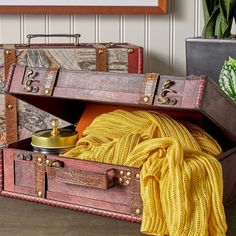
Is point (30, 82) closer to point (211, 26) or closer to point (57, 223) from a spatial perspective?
point (57, 223)

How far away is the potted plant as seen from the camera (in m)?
1.34

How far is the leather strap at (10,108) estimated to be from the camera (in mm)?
1342

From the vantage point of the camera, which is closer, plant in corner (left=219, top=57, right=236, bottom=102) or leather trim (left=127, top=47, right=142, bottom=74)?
plant in corner (left=219, top=57, right=236, bottom=102)

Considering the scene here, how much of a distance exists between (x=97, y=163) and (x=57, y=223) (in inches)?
4.4

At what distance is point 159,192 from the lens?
896 millimetres

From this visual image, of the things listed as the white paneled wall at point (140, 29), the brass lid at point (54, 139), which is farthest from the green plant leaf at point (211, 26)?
the brass lid at point (54, 139)

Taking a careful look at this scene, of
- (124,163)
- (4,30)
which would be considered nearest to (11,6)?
(4,30)

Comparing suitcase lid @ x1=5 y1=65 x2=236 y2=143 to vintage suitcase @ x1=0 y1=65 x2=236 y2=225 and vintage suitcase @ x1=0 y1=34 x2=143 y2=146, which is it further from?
vintage suitcase @ x1=0 y1=34 x2=143 y2=146

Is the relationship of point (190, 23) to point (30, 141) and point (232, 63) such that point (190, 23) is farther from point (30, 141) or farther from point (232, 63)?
point (30, 141)

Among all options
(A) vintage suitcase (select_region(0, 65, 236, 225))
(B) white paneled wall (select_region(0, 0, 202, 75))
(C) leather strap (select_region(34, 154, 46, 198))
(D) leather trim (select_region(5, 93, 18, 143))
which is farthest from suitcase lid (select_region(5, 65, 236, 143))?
(B) white paneled wall (select_region(0, 0, 202, 75))

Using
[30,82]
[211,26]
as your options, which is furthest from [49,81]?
[211,26]

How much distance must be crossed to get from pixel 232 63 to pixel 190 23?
385mm

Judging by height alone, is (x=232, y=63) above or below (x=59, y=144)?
above

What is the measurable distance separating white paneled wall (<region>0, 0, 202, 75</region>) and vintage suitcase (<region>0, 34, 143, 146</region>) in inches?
7.8
